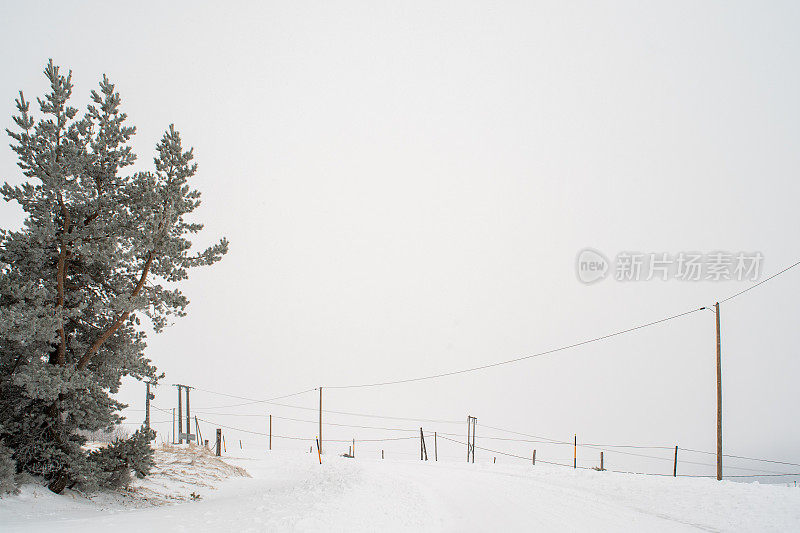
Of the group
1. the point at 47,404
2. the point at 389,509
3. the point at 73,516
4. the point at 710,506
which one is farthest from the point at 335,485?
the point at 710,506

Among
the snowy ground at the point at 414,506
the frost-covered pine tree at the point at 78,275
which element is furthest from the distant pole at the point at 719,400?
the frost-covered pine tree at the point at 78,275

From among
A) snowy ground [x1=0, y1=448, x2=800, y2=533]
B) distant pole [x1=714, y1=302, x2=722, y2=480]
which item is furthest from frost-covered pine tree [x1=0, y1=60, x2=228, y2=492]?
distant pole [x1=714, y1=302, x2=722, y2=480]

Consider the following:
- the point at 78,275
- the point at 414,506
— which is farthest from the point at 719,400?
the point at 78,275

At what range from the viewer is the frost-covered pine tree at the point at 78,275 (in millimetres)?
14477

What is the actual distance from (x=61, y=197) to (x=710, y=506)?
809 inches

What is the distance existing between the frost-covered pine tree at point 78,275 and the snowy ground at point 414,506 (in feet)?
6.24

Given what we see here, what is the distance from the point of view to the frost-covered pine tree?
14.5 metres

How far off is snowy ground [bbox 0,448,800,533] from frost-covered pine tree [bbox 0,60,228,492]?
190 centimetres

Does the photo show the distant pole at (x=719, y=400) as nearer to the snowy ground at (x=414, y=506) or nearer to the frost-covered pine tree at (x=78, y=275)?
the snowy ground at (x=414, y=506)

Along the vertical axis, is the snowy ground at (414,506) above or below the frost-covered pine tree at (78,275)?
below

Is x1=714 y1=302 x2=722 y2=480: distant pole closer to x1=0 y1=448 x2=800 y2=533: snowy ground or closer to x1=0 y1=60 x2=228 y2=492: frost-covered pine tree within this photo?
x1=0 y1=448 x2=800 y2=533: snowy ground

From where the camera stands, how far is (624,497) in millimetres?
17547

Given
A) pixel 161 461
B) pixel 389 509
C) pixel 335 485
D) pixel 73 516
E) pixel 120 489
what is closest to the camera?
pixel 73 516

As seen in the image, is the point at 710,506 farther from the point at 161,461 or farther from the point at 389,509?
the point at 161,461
